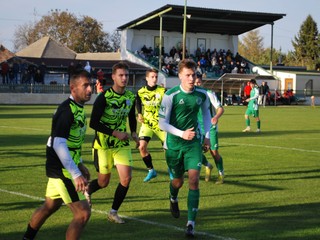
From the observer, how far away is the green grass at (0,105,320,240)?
8.11 m

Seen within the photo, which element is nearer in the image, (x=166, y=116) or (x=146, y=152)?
(x=166, y=116)

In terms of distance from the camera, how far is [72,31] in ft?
319

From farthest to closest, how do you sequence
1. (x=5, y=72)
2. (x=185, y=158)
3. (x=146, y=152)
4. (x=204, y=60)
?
(x=204, y=60) → (x=5, y=72) → (x=146, y=152) → (x=185, y=158)

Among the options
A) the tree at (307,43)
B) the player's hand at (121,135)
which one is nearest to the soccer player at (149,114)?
the player's hand at (121,135)

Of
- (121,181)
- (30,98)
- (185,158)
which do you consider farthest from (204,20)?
(185,158)

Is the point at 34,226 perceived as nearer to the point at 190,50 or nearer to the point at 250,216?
the point at 250,216

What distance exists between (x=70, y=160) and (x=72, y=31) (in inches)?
3663

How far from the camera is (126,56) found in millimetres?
68188

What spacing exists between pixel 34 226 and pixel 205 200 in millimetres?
4243

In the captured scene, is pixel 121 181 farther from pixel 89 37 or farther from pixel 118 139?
pixel 89 37

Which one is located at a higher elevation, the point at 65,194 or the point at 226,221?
the point at 65,194

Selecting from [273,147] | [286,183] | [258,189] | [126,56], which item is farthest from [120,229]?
[126,56]

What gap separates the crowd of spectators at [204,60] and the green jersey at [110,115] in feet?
174

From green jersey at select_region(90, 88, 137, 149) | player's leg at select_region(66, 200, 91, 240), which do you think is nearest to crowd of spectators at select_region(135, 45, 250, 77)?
green jersey at select_region(90, 88, 137, 149)
